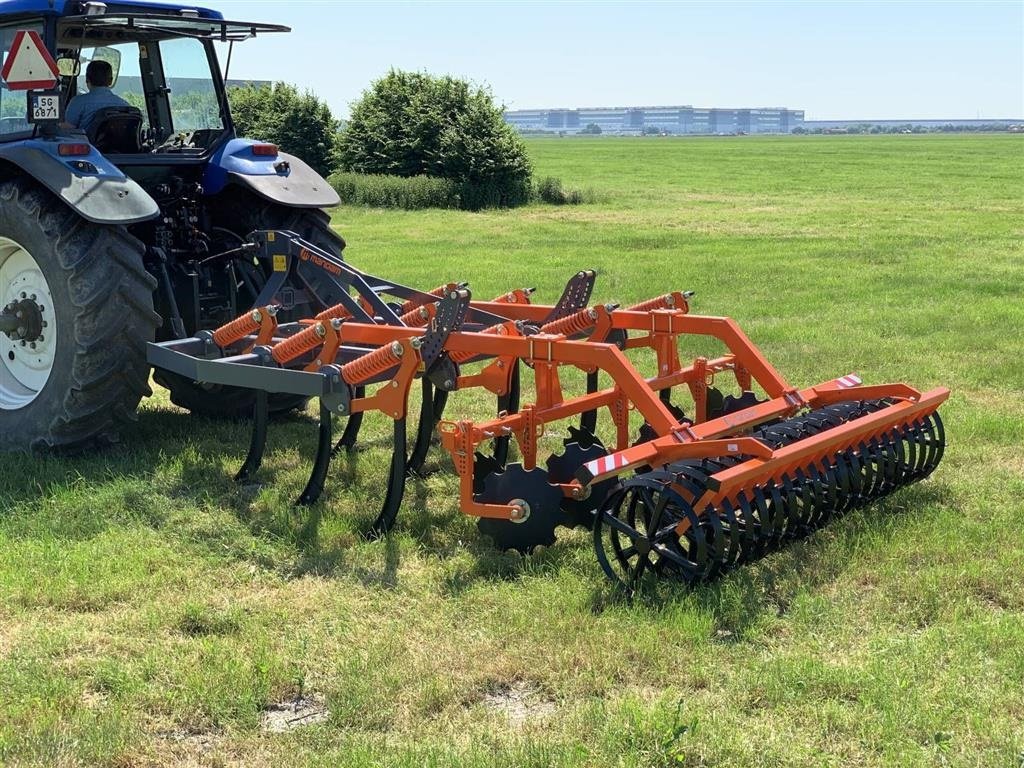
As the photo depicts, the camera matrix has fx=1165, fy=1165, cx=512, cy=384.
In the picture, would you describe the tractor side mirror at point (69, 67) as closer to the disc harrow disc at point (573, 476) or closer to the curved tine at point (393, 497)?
the curved tine at point (393, 497)

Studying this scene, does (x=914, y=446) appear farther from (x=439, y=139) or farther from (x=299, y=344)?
(x=439, y=139)

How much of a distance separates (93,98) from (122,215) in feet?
4.31

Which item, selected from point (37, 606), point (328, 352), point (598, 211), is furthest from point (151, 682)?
point (598, 211)

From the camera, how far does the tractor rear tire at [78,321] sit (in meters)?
5.65

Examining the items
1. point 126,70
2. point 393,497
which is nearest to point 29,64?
point 126,70

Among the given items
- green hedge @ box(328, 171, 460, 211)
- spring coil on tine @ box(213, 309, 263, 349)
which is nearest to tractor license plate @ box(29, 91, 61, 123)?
spring coil on tine @ box(213, 309, 263, 349)

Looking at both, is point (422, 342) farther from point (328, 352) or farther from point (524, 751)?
point (524, 751)

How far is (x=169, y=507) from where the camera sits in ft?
17.6

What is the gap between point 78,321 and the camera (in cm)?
563

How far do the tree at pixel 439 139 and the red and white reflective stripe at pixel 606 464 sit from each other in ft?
64.6

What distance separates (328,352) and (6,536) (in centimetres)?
158

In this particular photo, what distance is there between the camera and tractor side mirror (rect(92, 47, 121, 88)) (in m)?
6.72

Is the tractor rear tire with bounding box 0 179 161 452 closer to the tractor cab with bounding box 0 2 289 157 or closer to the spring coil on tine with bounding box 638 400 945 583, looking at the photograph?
the tractor cab with bounding box 0 2 289 157

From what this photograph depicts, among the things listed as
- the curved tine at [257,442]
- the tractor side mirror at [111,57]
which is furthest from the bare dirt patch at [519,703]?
the tractor side mirror at [111,57]
